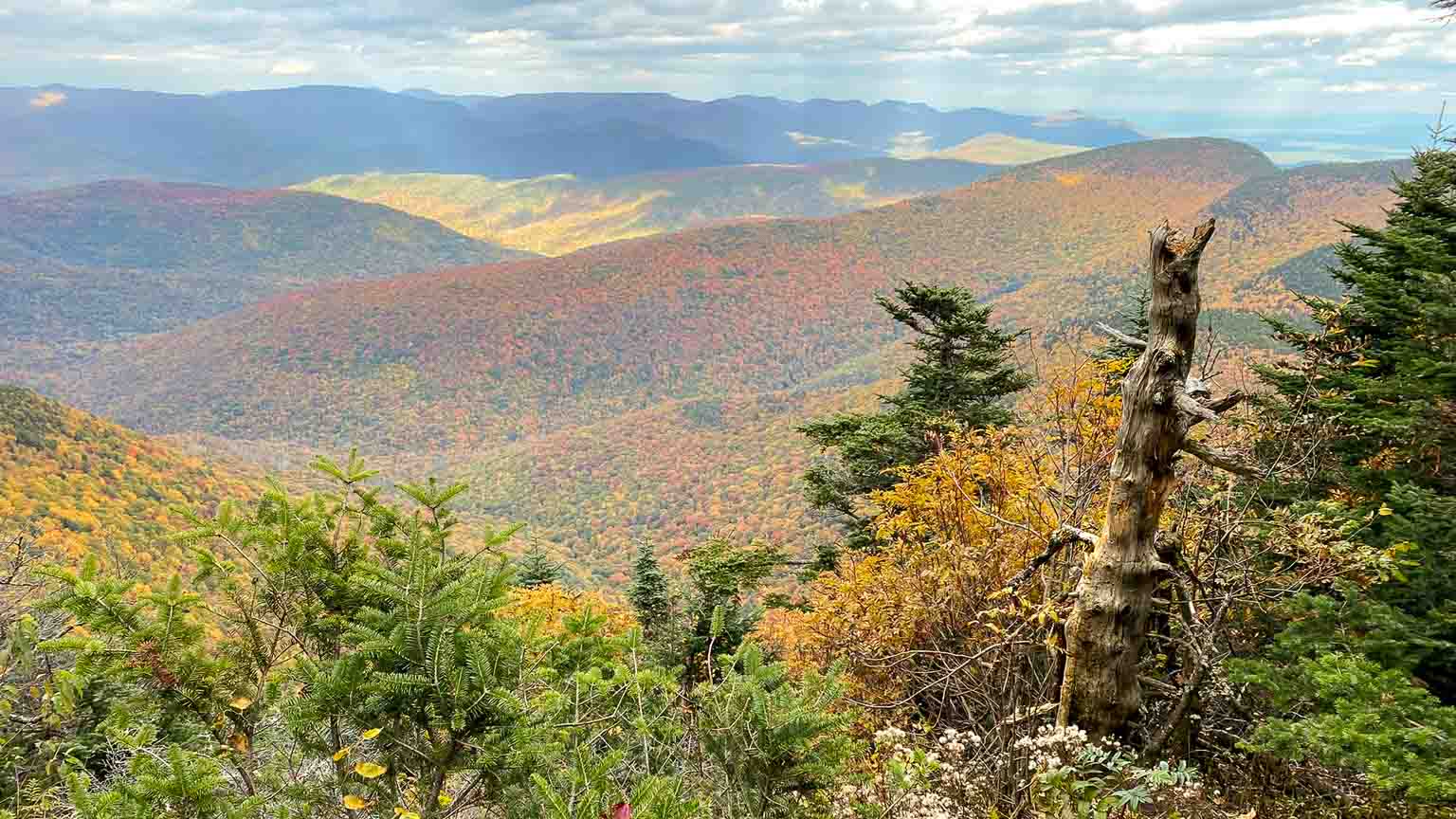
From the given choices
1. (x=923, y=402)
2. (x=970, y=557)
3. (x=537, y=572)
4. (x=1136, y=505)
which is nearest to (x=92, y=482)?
(x=537, y=572)

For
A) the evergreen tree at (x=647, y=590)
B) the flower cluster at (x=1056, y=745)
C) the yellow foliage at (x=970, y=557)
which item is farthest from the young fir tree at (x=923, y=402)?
the flower cluster at (x=1056, y=745)

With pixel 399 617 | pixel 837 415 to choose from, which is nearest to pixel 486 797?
pixel 399 617

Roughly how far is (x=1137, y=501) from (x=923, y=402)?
12728 mm

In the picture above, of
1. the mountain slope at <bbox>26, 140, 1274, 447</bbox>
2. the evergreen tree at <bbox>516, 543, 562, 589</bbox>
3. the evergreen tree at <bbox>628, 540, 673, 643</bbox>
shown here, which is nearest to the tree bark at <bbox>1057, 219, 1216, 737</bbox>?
the evergreen tree at <bbox>628, 540, 673, 643</bbox>

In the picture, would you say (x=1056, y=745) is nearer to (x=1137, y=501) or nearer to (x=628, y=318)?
(x=1137, y=501)

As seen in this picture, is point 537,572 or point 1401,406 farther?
point 537,572

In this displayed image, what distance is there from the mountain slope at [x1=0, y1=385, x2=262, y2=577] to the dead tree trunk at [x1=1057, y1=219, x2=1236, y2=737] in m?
40.0

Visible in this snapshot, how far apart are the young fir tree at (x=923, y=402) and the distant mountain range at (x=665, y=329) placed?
63.8 meters

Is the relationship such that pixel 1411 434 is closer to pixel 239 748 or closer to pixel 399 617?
pixel 399 617

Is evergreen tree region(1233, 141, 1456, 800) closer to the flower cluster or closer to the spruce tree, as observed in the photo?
the spruce tree

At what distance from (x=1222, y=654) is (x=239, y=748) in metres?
6.07

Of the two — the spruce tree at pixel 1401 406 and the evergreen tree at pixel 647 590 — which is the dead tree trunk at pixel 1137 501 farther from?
the evergreen tree at pixel 647 590

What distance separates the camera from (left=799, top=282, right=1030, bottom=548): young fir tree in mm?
15094

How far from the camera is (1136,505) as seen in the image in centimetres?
382
